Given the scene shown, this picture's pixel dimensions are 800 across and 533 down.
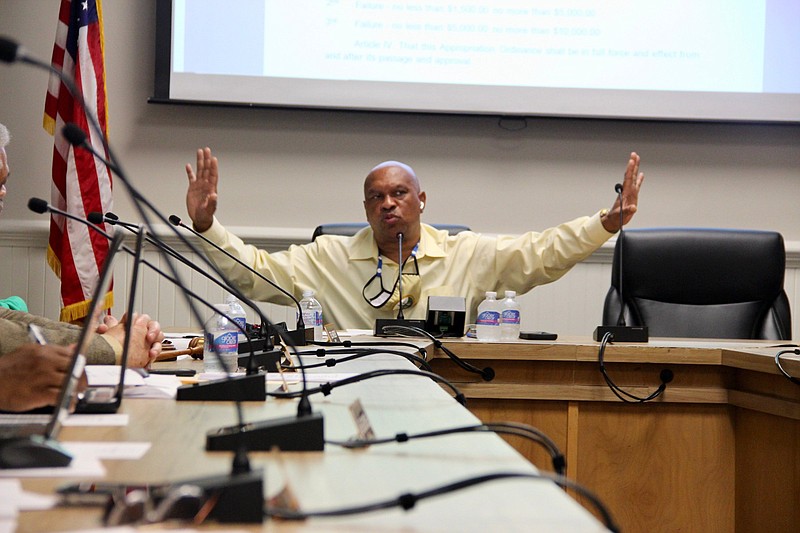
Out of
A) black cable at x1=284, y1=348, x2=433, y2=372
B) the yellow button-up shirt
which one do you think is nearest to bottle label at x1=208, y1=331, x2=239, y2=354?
black cable at x1=284, y1=348, x2=433, y2=372

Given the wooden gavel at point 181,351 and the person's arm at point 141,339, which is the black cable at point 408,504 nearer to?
the person's arm at point 141,339

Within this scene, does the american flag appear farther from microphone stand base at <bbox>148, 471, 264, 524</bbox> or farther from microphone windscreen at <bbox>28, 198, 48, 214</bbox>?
microphone stand base at <bbox>148, 471, 264, 524</bbox>

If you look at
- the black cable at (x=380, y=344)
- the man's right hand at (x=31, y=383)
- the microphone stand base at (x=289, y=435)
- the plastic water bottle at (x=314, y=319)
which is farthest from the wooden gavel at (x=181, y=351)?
the microphone stand base at (x=289, y=435)

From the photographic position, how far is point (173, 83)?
3816 millimetres

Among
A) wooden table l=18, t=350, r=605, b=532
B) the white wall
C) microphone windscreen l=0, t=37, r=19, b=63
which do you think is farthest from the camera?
the white wall

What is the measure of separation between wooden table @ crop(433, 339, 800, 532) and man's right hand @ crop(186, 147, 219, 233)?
44.1 inches

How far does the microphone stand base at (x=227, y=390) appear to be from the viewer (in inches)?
48.6

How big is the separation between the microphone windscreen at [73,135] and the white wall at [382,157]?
2995 millimetres

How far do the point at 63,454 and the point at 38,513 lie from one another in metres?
0.16

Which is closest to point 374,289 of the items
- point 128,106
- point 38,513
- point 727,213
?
point 128,106

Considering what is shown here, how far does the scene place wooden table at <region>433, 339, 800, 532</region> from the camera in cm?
215

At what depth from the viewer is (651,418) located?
2.25 meters

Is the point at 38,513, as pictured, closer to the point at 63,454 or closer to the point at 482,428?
the point at 63,454

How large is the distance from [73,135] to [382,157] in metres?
3.11
